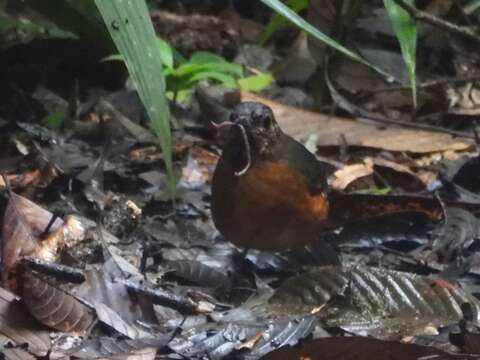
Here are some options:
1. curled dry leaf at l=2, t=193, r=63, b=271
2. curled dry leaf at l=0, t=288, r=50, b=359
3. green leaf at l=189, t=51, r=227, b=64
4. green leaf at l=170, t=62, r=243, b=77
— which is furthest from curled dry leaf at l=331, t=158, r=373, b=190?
curled dry leaf at l=0, t=288, r=50, b=359

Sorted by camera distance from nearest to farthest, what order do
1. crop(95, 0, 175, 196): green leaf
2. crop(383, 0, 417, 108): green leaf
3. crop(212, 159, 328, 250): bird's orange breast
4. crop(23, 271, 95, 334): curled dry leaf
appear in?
1. crop(95, 0, 175, 196): green leaf
2. crop(23, 271, 95, 334): curled dry leaf
3. crop(212, 159, 328, 250): bird's orange breast
4. crop(383, 0, 417, 108): green leaf

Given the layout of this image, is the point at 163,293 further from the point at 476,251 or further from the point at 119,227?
the point at 476,251

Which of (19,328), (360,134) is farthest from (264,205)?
(360,134)

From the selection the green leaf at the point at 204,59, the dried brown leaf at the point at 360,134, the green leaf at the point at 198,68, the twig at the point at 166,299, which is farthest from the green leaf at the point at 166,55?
the twig at the point at 166,299

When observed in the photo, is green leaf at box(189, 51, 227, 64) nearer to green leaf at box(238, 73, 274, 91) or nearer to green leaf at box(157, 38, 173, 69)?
green leaf at box(238, 73, 274, 91)

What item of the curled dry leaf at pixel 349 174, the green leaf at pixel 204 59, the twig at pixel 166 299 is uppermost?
the twig at pixel 166 299

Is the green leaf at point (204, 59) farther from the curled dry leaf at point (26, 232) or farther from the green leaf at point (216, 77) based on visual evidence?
the curled dry leaf at point (26, 232)
